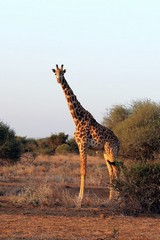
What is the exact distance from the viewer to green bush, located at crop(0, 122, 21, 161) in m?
26.7

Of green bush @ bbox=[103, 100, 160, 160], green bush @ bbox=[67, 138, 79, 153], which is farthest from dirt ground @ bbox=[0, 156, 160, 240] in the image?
green bush @ bbox=[67, 138, 79, 153]

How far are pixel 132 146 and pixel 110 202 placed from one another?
7.69 meters

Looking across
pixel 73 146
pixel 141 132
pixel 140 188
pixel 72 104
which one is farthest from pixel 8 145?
pixel 73 146

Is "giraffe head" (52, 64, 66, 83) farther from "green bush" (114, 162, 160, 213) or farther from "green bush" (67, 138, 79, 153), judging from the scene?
"green bush" (67, 138, 79, 153)

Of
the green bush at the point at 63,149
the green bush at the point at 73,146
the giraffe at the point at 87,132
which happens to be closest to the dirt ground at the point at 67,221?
the giraffe at the point at 87,132

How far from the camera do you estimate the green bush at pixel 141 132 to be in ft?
68.8

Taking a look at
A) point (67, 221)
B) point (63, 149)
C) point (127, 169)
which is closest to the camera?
point (67, 221)

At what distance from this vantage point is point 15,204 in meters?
13.7

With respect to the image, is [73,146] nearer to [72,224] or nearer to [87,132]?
[87,132]

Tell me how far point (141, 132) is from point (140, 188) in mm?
8762

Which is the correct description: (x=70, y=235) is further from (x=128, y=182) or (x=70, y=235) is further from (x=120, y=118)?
(x=120, y=118)

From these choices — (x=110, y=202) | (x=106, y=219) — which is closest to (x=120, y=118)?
(x=110, y=202)

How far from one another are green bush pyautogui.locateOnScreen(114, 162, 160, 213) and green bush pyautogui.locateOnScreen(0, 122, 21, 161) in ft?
47.3

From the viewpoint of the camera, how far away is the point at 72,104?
50.2 ft
